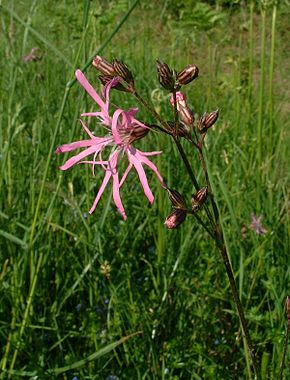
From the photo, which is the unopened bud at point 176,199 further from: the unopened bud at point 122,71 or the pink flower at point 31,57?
the pink flower at point 31,57

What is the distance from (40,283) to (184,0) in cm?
196

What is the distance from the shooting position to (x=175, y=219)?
0.74 meters

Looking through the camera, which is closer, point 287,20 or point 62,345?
point 62,345

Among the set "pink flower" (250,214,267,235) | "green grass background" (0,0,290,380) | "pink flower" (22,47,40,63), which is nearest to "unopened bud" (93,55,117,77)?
"green grass background" (0,0,290,380)

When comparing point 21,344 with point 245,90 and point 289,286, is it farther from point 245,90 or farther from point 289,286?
point 245,90

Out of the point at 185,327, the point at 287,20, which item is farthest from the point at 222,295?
the point at 287,20

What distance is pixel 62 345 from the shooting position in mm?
1312

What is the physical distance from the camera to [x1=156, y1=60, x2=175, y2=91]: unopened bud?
26.4 inches

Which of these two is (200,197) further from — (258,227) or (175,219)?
(258,227)

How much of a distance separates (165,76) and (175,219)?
0.56 ft

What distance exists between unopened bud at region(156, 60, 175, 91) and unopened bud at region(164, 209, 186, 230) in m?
0.15

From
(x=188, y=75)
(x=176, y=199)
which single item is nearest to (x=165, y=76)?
(x=188, y=75)

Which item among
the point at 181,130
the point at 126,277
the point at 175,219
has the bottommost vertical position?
the point at 126,277

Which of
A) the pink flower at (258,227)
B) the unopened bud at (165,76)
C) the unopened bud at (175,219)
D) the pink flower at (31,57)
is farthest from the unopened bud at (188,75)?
the pink flower at (31,57)
